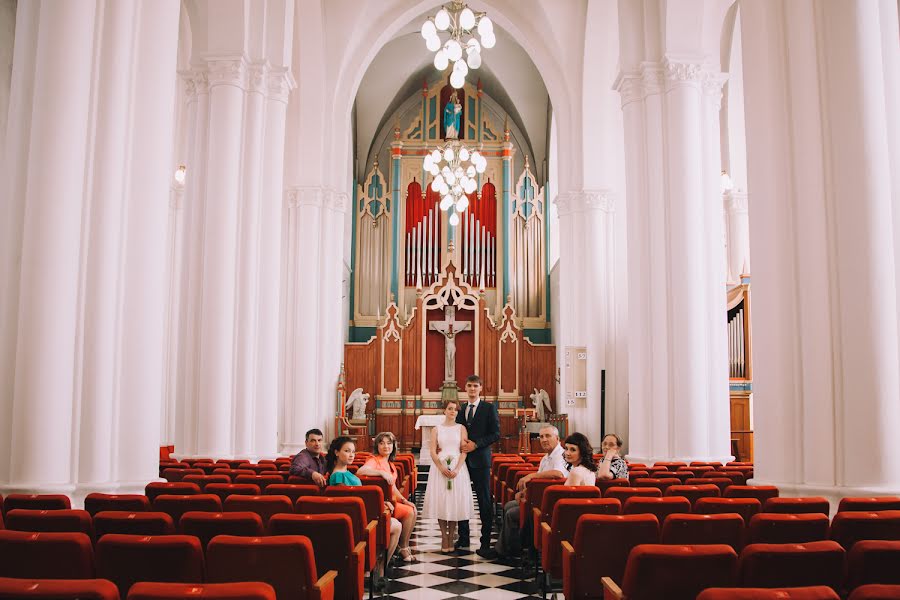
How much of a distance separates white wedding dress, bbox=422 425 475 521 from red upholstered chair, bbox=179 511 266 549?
13.2 ft

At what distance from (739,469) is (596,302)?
9386 mm

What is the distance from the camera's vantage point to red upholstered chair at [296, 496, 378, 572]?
16.2ft

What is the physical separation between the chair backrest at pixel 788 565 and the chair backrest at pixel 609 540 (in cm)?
97

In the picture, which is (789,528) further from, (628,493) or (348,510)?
(348,510)

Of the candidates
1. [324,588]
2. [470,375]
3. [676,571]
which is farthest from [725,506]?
[470,375]

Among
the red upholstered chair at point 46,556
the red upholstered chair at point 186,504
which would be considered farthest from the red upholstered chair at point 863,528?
the red upholstered chair at point 46,556

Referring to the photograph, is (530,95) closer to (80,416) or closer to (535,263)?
(535,263)

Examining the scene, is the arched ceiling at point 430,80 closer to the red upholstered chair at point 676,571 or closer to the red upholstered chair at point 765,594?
the red upholstered chair at point 676,571

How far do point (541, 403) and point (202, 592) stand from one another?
70.8ft

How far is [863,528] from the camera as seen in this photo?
4129 millimetres

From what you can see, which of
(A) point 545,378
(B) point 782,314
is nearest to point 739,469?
(B) point 782,314

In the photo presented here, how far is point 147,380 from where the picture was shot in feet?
21.8

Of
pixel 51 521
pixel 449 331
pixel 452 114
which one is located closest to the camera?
pixel 51 521

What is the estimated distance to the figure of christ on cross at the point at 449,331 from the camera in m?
24.6
